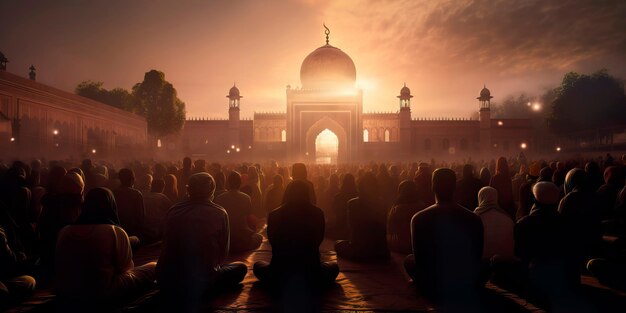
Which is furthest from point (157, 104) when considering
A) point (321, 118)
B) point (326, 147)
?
point (326, 147)

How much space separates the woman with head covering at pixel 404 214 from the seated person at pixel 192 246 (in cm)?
266

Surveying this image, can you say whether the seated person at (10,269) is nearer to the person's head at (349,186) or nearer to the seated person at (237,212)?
the seated person at (237,212)

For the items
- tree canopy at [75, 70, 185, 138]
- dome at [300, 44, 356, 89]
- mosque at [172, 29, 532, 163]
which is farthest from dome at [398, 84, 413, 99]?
tree canopy at [75, 70, 185, 138]

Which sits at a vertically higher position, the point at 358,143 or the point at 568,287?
the point at 358,143

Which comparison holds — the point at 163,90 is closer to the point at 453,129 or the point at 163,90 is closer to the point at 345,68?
the point at 345,68

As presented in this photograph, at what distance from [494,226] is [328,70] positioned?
103 feet

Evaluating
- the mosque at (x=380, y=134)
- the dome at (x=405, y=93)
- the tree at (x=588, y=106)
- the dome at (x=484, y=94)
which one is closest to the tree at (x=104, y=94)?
the mosque at (x=380, y=134)

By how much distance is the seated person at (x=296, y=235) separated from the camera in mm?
4078

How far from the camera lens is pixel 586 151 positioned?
28938 mm

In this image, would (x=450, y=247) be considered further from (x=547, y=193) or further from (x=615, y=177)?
(x=615, y=177)

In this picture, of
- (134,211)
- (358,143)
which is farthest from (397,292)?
(358,143)

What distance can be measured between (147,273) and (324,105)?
29.1 meters

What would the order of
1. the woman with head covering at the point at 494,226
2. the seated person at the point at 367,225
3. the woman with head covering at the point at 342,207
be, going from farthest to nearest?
the woman with head covering at the point at 342,207, the seated person at the point at 367,225, the woman with head covering at the point at 494,226

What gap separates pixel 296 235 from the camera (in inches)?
161
